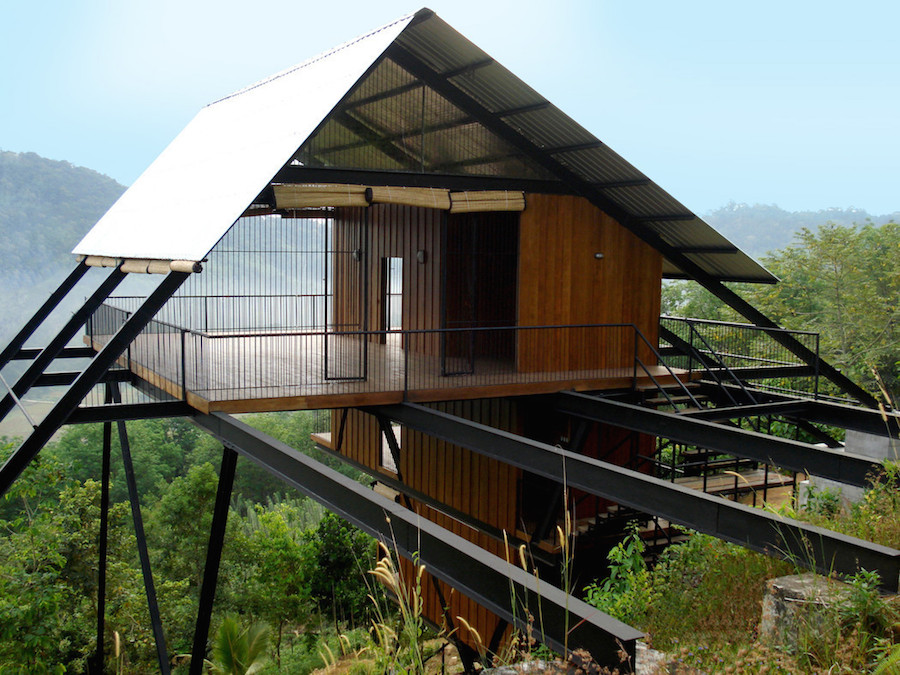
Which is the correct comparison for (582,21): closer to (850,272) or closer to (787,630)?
(850,272)

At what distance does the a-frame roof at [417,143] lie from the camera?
392 inches

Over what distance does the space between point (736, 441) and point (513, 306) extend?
22.2 feet

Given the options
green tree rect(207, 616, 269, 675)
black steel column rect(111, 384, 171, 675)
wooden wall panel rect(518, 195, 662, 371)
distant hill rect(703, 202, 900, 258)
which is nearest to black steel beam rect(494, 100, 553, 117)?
wooden wall panel rect(518, 195, 662, 371)

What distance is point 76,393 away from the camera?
762 cm

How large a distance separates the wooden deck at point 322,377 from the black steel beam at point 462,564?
1736 mm

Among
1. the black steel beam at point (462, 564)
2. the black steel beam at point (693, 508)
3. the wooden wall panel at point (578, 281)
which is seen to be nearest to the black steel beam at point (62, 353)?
the black steel beam at point (462, 564)

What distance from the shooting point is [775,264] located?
121ft

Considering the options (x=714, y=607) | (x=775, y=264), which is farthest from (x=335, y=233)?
(x=775, y=264)

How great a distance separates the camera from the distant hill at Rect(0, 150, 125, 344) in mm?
87188

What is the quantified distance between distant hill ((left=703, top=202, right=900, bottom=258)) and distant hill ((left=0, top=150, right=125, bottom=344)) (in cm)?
7943

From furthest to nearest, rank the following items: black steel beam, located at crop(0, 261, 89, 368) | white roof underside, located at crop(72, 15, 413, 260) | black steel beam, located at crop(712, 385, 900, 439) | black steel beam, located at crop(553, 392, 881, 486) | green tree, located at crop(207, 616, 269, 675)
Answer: black steel beam, located at crop(0, 261, 89, 368) → green tree, located at crop(207, 616, 269, 675) → black steel beam, located at crop(712, 385, 900, 439) → white roof underside, located at crop(72, 15, 413, 260) → black steel beam, located at crop(553, 392, 881, 486)

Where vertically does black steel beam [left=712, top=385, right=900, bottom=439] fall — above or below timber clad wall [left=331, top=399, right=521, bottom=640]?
above

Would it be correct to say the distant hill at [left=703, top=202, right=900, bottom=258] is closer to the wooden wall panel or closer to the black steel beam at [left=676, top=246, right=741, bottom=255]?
the black steel beam at [left=676, top=246, right=741, bottom=255]

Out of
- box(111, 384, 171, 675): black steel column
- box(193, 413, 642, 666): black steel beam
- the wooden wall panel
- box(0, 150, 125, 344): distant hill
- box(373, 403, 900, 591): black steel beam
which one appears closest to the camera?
box(193, 413, 642, 666): black steel beam
